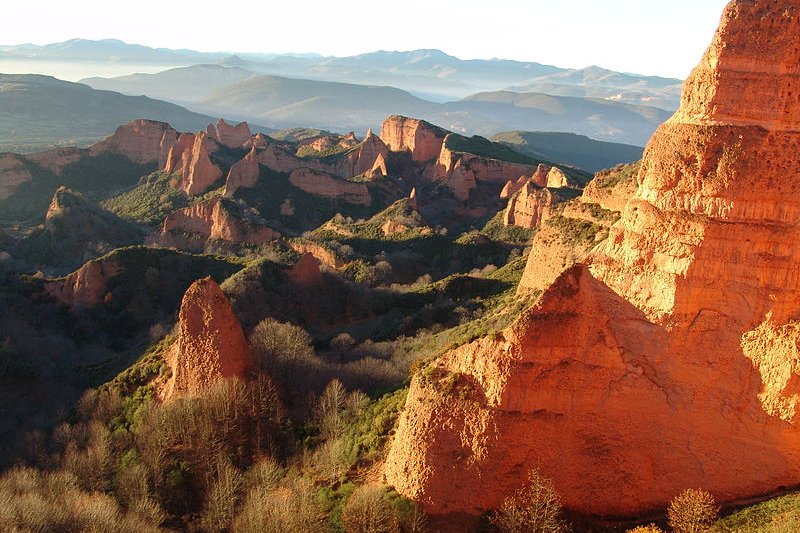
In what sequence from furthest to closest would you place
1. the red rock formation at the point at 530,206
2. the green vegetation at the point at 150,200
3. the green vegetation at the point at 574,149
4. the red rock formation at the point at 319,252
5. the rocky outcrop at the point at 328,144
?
1. the green vegetation at the point at 574,149
2. the rocky outcrop at the point at 328,144
3. the green vegetation at the point at 150,200
4. the red rock formation at the point at 530,206
5. the red rock formation at the point at 319,252

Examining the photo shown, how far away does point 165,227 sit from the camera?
6238 centimetres

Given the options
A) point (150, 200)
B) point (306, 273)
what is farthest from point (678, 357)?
point (150, 200)

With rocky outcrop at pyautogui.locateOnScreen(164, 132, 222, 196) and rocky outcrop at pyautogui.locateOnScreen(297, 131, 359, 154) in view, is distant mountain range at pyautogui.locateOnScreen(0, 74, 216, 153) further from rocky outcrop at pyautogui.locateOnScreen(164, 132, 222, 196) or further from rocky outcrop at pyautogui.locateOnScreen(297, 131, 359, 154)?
rocky outcrop at pyautogui.locateOnScreen(164, 132, 222, 196)

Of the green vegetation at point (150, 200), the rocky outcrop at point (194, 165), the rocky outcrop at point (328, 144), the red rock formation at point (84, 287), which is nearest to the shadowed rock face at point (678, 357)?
the red rock formation at point (84, 287)

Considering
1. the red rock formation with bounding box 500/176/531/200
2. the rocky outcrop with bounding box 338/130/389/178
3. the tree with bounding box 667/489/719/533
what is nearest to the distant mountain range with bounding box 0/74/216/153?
the rocky outcrop with bounding box 338/130/389/178

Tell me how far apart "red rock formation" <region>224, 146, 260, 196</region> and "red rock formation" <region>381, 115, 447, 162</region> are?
24.9m

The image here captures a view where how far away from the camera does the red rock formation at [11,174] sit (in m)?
79.1

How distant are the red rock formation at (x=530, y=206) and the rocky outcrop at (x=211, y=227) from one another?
67.7 ft

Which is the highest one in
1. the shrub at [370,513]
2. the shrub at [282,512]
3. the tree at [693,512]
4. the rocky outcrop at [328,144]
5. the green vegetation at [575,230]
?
the rocky outcrop at [328,144]

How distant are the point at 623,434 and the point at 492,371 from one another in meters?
3.53

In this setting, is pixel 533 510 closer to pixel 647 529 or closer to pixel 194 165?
pixel 647 529

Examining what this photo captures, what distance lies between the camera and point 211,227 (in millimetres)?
60875

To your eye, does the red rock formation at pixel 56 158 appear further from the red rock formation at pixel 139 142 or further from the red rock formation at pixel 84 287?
the red rock formation at pixel 84 287

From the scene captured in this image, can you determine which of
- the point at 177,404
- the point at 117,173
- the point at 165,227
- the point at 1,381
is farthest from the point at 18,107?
the point at 177,404
